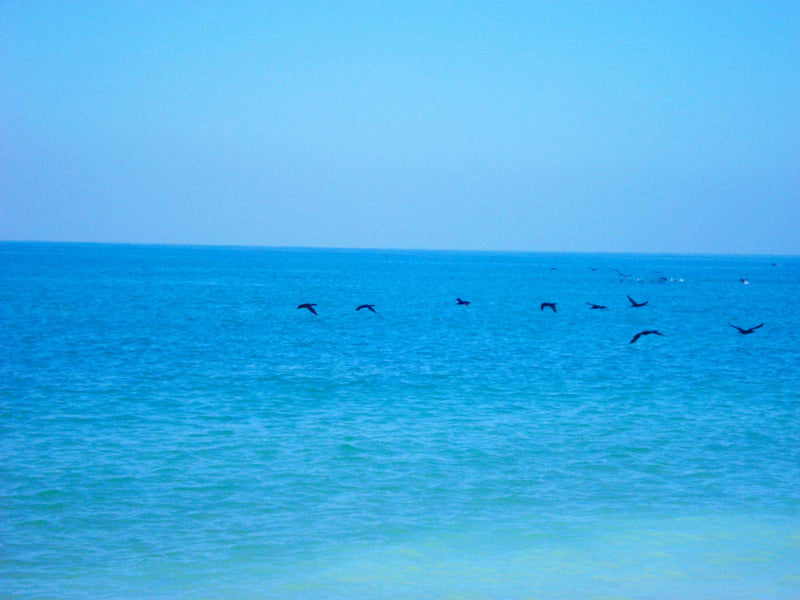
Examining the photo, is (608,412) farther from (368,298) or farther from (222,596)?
(368,298)

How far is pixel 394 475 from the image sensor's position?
15.0 meters

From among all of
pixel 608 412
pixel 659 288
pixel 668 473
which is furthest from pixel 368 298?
pixel 668 473

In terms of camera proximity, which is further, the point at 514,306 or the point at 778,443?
the point at 514,306

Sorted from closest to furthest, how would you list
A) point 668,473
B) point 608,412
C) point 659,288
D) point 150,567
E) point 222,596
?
point 222,596 < point 150,567 < point 668,473 < point 608,412 < point 659,288

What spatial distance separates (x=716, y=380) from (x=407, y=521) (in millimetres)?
17459

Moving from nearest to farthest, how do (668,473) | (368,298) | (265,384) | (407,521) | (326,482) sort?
(407,521)
(326,482)
(668,473)
(265,384)
(368,298)

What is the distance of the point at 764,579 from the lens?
10.8 m

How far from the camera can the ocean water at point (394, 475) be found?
10836 millimetres

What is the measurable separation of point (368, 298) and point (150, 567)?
2745 inches

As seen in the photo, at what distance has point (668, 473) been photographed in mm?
15422

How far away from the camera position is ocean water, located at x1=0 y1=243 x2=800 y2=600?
10.8 metres

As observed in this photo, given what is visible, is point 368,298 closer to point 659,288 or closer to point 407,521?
point 659,288

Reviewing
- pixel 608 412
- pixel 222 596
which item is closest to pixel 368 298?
pixel 608 412

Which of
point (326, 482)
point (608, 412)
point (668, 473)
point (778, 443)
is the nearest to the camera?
point (326, 482)
